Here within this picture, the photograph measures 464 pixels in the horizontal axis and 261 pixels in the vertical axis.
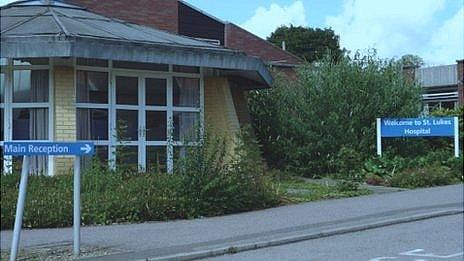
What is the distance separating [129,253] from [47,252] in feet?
3.66

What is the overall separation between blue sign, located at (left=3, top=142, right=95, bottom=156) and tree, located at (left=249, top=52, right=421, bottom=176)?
1324 centimetres

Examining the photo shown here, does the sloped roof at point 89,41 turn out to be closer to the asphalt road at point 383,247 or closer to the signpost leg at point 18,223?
the signpost leg at point 18,223

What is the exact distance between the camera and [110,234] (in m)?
11.7

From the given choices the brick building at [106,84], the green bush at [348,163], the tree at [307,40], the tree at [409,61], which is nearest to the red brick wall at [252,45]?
the tree at [409,61]

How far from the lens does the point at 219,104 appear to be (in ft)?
65.3

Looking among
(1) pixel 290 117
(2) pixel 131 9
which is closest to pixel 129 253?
(1) pixel 290 117

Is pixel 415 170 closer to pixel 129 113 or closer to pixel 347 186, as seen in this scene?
pixel 347 186

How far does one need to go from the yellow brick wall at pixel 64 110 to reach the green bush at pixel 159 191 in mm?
1621

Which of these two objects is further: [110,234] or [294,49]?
[294,49]

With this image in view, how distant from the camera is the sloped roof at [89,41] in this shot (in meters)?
15.3

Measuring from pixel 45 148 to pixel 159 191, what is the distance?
191 inches

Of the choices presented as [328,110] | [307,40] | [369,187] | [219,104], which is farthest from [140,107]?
[307,40]

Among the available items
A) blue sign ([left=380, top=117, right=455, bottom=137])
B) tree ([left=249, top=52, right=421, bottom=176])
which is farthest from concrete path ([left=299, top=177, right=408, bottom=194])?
blue sign ([left=380, top=117, right=455, bottom=137])

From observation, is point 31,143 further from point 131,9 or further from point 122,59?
point 131,9
